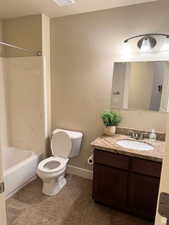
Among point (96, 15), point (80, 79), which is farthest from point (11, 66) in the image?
point (96, 15)

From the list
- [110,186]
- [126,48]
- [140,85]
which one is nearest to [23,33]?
[126,48]

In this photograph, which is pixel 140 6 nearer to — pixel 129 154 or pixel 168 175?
pixel 129 154

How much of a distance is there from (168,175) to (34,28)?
2697 mm

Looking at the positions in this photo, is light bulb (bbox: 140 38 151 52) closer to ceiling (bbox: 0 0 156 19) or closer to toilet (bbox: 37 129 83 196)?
ceiling (bbox: 0 0 156 19)

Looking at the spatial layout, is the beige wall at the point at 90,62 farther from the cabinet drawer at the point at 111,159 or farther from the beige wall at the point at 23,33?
the cabinet drawer at the point at 111,159

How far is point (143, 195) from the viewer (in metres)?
1.80

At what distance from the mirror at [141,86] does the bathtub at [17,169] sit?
5.04ft

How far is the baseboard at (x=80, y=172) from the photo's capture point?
106 inches

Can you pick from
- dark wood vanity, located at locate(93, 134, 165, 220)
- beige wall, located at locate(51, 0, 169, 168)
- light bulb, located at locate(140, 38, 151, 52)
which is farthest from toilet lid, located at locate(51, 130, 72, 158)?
light bulb, located at locate(140, 38, 151, 52)

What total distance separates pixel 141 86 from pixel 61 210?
1869 mm

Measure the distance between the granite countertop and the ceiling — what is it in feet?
5.64

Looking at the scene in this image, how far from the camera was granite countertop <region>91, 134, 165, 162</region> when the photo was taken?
1.71 m

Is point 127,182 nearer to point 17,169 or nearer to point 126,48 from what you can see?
point 17,169

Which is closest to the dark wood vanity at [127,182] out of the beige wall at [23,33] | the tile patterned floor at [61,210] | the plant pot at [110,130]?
the tile patterned floor at [61,210]
